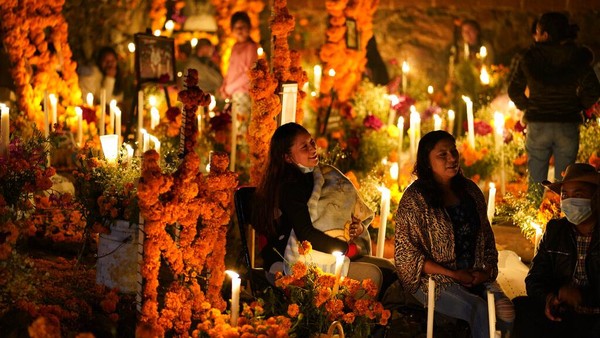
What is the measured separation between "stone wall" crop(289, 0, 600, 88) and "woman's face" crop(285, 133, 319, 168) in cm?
630

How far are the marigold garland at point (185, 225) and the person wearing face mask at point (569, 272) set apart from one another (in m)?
1.51

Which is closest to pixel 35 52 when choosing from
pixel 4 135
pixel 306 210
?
pixel 4 135

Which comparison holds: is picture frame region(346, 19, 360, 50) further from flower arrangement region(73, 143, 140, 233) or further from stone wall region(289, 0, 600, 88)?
flower arrangement region(73, 143, 140, 233)

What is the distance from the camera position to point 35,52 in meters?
10.3

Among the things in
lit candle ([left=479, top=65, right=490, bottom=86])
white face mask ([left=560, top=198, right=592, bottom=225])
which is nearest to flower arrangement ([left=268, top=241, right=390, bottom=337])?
white face mask ([left=560, top=198, right=592, bottom=225])

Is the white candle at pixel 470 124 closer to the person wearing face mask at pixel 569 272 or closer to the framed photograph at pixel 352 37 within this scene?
the framed photograph at pixel 352 37

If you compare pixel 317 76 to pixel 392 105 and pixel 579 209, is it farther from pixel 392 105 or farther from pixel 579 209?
pixel 579 209

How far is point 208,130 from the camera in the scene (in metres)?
9.42

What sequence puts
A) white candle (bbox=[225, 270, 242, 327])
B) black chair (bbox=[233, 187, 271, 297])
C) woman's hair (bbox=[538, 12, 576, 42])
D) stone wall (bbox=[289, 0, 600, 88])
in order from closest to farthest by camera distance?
white candle (bbox=[225, 270, 242, 327]) → black chair (bbox=[233, 187, 271, 297]) → woman's hair (bbox=[538, 12, 576, 42]) → stone wall (bbox=[289, 0, 600, 88])

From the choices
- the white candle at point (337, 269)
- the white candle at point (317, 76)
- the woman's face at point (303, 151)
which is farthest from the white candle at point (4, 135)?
the white candle at point (317, 76)

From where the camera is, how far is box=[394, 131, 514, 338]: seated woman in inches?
208

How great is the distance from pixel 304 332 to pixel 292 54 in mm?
2242

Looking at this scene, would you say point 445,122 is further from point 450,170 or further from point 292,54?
point 450,170

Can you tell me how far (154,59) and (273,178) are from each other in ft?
14.7
